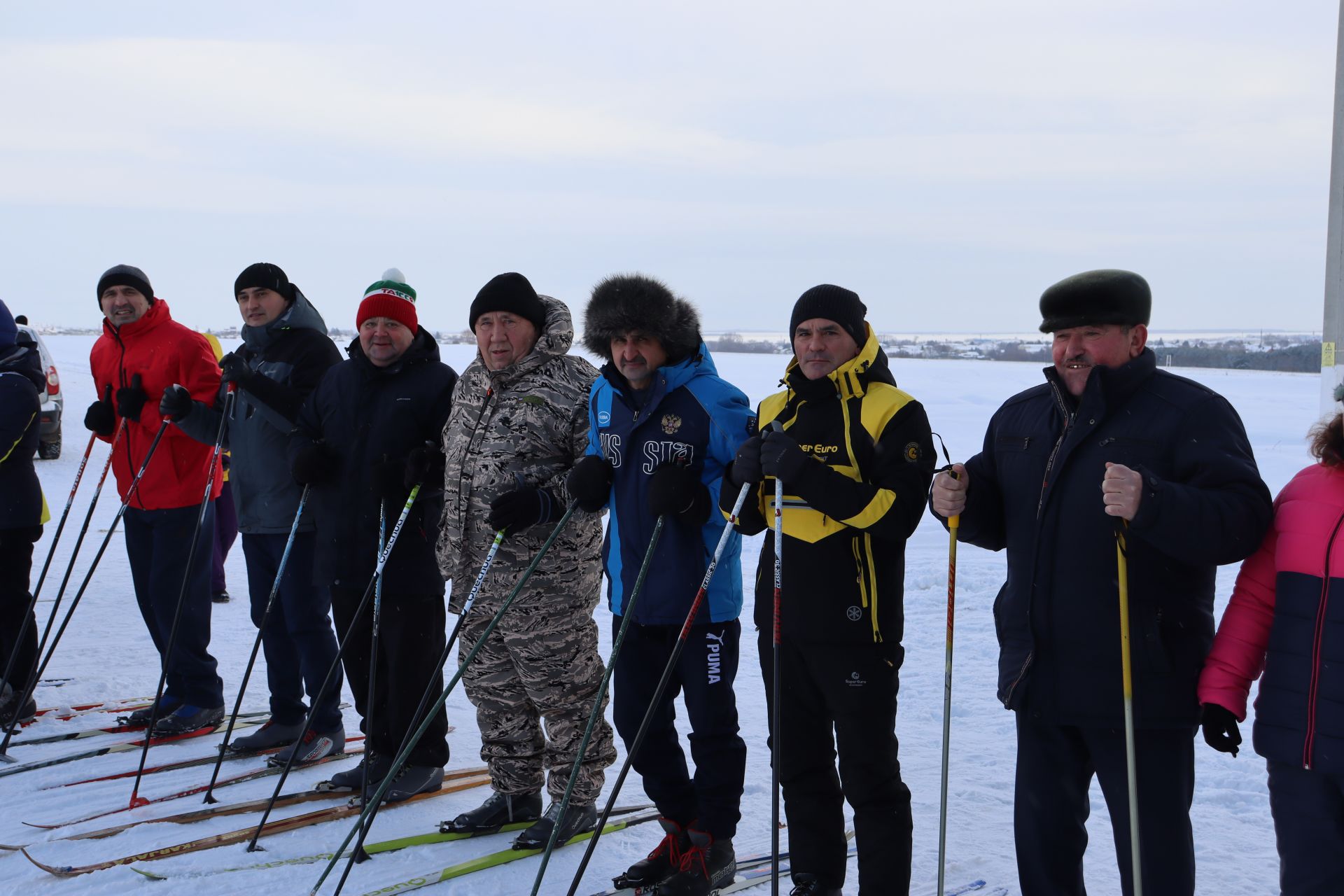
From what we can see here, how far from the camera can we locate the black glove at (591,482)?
10.6 feet

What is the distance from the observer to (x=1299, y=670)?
85.2 inches

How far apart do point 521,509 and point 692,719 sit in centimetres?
84

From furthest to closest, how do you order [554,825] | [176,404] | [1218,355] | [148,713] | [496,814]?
[1218,355] → [148,713] → [176,404] → [496,814] → [554,825]

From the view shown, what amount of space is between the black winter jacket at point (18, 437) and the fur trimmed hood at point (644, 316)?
2836 millimetres

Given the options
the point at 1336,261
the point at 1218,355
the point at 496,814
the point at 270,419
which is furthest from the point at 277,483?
the point at 1218,355

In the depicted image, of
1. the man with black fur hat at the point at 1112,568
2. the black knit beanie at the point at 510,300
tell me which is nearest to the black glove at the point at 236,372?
the black knit beanie at the point at 510,300

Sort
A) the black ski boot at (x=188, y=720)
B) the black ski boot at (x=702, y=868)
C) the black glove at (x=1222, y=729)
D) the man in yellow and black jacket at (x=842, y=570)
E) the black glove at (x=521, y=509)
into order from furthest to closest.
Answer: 1. the black ski boot at (x=188, y=720)
2. the black glove at (x=521, y=509)
3. the black ski boot at (x=702, y=868)
4. the man in yellow and black jacket at (x=842, y=570)
5. the black glove at (x=1222, y=729)

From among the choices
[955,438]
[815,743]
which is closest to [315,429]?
[815,743]

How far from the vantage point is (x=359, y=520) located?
12.9ft

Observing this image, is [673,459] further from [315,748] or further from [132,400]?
[132,400]

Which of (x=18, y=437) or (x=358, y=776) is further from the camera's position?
(x=18, y=437)

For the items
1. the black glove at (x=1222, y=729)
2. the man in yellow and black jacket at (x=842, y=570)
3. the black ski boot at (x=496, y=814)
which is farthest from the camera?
the black ski boot at (x=496, y=814)

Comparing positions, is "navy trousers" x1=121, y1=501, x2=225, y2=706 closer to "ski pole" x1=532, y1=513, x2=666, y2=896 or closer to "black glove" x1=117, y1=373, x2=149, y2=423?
"black glove" x1=117, y1=373, x2=149, y2=423

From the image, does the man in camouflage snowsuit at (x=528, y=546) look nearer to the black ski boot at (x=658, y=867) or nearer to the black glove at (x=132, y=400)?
the black ski boot at (x=658, y=867)
